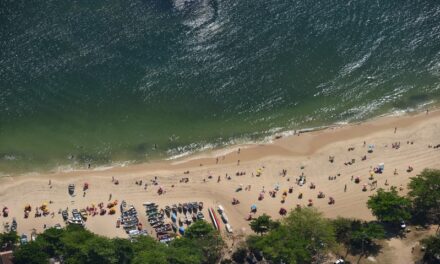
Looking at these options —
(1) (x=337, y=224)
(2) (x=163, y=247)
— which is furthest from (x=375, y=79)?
(2) (x=163, y=247)

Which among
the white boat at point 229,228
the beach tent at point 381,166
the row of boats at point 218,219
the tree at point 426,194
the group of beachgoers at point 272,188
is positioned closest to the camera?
the tree at point 426,194

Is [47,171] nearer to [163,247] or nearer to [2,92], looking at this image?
[2,92]

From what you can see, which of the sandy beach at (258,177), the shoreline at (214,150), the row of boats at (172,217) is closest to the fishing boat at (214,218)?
the row of boats at (172,217)

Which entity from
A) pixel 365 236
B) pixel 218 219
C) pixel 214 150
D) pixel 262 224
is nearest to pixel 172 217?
pixel 218 219

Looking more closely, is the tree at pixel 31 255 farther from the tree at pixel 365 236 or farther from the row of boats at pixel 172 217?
the tree at pixel 365 236

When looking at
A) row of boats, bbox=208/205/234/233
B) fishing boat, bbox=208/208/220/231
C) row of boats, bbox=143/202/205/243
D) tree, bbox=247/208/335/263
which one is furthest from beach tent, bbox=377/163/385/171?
row of boats, bbox=143/202/205/243

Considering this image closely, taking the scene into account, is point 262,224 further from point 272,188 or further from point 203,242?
point 272,188
